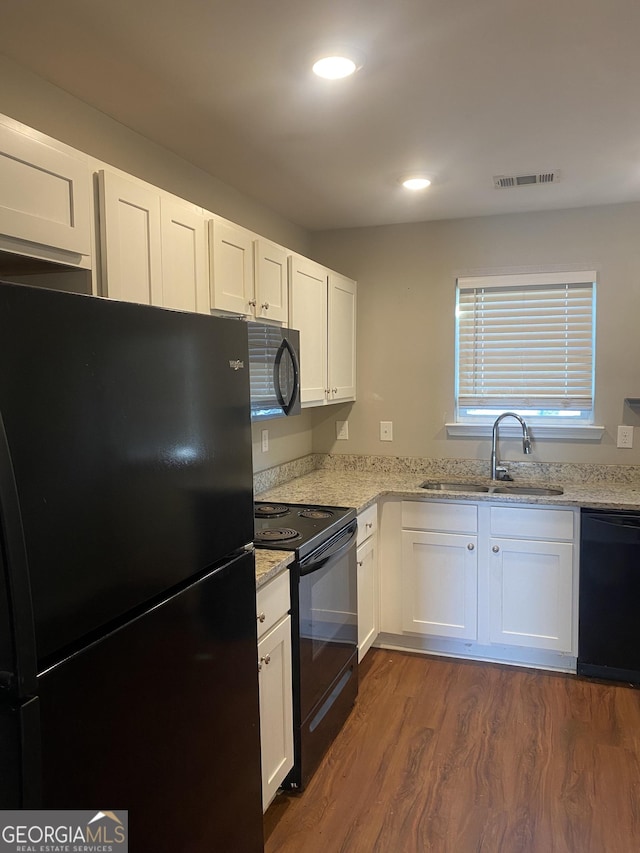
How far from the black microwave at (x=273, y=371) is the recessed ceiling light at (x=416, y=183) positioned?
0.93 metres

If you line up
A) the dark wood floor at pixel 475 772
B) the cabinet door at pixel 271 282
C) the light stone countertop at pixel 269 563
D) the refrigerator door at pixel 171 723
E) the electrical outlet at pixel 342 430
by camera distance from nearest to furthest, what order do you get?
the refrigerator door at pixel 171 723 → the light stone countertop at pixel 269 563 → the dark wood floor at pixel 475 772 → the cabinet door at pixel 271 282 → the electrical outlet at pixel 342 430

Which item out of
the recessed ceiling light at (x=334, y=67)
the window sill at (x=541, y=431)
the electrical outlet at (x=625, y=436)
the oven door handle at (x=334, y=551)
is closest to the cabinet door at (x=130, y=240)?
the recessed ceiling light at (x=334, y=67)

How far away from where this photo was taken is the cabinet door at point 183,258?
1.91 m

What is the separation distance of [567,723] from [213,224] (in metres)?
2.52

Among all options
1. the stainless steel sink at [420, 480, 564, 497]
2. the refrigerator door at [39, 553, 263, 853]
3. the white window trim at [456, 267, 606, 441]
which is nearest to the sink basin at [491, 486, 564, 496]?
the stainless steel sink at [420, 480, 564, 497]

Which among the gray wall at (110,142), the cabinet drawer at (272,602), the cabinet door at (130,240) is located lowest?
the cabinet drawer at (272,602)

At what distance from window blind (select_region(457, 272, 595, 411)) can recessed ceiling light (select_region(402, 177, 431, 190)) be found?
2.69 feet

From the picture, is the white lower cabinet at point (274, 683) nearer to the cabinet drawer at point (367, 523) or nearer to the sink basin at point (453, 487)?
the cabinet drawer at point (367, 523)

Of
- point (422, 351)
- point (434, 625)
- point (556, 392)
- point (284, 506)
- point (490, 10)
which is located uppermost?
point (490, 10)

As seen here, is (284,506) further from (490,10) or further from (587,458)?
(490,10)

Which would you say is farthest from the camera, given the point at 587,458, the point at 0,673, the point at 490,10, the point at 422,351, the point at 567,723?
the point at 422,351

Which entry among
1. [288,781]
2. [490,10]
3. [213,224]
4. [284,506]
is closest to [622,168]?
[490,10]

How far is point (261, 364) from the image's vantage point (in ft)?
7.57

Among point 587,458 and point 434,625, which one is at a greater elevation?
point 587,458
